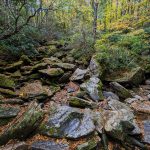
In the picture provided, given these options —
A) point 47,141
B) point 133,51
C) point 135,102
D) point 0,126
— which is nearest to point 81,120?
point 47,141

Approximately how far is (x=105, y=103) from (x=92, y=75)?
8.41 feet

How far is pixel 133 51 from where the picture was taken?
12477 mm

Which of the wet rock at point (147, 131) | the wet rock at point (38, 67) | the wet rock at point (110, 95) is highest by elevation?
the wet rock at point (38, 67)

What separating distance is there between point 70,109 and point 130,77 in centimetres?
429

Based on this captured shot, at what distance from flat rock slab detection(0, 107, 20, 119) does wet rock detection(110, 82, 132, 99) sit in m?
4.53

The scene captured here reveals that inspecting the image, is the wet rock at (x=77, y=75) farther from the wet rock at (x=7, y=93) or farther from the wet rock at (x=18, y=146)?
the wet rock at (x=18, y=146)

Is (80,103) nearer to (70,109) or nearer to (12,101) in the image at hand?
(70,109)

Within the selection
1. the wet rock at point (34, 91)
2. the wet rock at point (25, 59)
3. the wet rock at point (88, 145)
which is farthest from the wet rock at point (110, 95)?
the wet rock at point (25, 59)

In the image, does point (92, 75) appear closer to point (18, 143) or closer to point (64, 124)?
point (64, 124)

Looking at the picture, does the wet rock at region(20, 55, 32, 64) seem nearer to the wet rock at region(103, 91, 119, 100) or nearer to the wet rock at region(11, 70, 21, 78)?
the wet rock at region(11, 70, 21, 78)

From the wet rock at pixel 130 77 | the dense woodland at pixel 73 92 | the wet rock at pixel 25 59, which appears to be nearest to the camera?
the dense woodland at pixel 73 92

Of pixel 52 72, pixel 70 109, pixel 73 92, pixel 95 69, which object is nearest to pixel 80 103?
pixel 70 109

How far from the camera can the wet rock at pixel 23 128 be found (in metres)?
5.56

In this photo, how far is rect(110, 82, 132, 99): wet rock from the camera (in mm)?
9065
